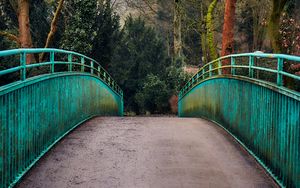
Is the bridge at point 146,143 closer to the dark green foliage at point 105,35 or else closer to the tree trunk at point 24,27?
the tree trunk at point 24,27

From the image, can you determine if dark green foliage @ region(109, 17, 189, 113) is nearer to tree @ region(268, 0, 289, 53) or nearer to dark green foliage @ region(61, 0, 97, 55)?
dark green foliage @ region(61, 0, 97, 55)

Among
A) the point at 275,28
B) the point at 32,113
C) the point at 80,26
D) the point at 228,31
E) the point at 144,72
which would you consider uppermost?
the point at 80,26

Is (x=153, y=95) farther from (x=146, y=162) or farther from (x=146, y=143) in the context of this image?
(x=146, y=162)

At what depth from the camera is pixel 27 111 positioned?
22.0 feet

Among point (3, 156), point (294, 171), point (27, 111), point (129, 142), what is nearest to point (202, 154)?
point (129, 142)

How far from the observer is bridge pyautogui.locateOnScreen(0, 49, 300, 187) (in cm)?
602

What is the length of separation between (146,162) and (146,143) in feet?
5.01

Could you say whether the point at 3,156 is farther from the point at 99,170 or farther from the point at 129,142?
the point at 129,142

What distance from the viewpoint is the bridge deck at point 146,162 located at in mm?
6363

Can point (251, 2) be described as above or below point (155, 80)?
above

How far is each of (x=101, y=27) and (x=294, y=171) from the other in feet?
80.9

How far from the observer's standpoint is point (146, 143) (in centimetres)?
885

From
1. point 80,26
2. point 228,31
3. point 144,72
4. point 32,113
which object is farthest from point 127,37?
point 32,113

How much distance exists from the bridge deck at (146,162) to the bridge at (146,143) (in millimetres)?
15
